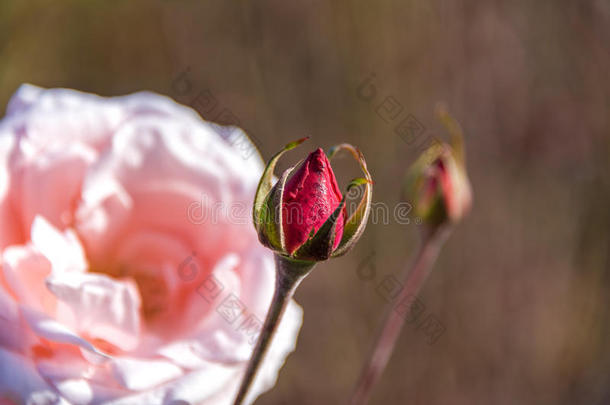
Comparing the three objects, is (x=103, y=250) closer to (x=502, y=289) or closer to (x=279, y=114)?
(x=279, y=114)

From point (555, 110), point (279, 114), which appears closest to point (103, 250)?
point (279, 114)

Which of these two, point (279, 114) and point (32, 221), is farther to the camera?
point (279, 114)
